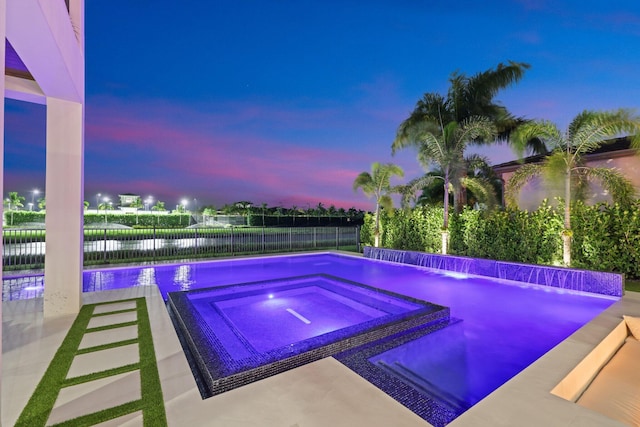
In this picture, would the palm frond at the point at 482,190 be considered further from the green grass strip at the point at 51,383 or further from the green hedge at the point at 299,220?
the green hedge at the point at 299,220

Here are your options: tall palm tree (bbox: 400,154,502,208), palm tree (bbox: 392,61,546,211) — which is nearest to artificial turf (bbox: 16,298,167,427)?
tall palm tree (bbox: 400,154,502,208)

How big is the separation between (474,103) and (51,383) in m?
14.9

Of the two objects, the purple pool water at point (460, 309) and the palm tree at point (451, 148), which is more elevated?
the palm tree at point (451, 148)

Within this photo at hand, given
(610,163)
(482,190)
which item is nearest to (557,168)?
(482,190)

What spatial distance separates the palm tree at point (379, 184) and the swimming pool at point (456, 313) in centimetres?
251

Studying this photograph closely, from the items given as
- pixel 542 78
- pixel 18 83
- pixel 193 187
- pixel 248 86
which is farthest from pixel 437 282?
pixel 193 187

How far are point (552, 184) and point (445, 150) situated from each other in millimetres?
3380

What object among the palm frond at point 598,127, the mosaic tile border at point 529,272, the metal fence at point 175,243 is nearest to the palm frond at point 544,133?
the palm frond at point 598,127

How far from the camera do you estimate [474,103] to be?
1284 cm

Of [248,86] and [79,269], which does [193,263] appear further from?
[248,86]

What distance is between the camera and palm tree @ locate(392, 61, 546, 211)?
488 inches

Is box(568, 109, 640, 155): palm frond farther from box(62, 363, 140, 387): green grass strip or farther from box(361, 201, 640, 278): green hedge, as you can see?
box(62, 363, 140, 387): green grass strip

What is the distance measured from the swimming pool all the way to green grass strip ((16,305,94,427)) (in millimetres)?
2557

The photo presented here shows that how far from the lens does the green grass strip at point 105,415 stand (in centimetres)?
205
